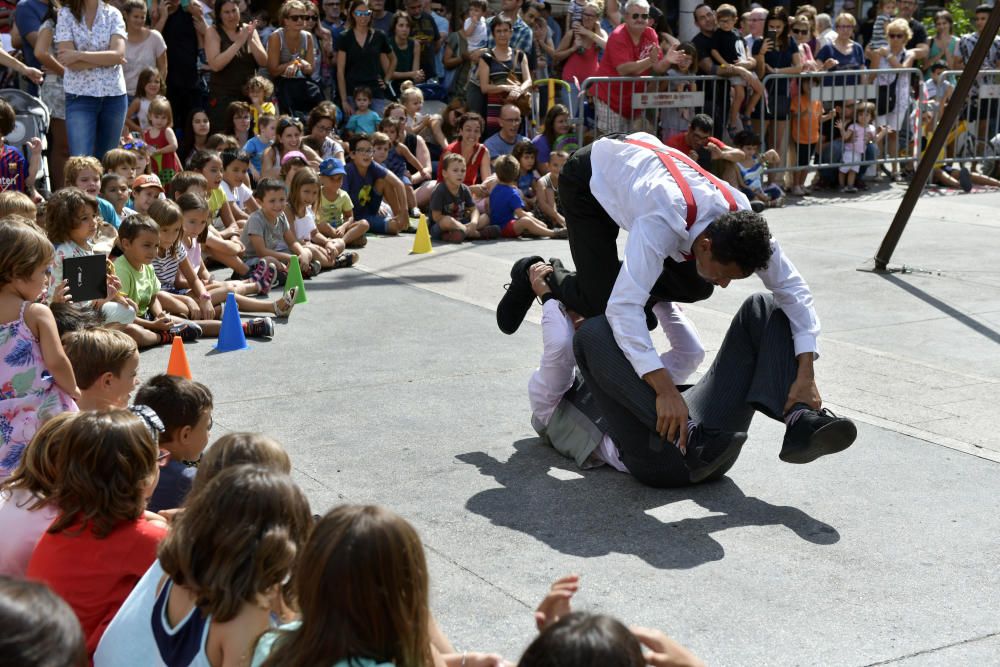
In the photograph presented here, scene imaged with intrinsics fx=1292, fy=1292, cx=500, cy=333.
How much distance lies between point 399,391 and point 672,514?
2.09 metres

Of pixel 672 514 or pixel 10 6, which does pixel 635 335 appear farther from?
pixel 10 6

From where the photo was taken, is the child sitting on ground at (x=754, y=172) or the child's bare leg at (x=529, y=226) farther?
the child sitting on ground at (x=754, y=172)

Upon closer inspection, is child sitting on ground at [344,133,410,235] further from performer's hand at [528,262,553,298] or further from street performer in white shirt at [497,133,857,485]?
street performer in white shirt at [497,133,857,485]

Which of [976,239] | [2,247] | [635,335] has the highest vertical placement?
[2,247]

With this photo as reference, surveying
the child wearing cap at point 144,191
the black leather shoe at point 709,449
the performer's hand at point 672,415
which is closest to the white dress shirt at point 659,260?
the performer's hand at point 672,415

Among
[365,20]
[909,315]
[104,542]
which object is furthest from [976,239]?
[104,542]

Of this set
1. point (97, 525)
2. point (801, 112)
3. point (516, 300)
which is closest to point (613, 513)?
point (516, 300)

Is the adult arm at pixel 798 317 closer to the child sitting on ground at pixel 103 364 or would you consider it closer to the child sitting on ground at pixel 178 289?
the child sitting on ground at pixel 103 364

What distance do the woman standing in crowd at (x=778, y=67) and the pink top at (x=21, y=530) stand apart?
12.1 m

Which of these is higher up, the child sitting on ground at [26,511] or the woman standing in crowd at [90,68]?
the woman standing in crowd at [90,68]

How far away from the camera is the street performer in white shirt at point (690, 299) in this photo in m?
4.93

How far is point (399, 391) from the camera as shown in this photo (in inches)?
265

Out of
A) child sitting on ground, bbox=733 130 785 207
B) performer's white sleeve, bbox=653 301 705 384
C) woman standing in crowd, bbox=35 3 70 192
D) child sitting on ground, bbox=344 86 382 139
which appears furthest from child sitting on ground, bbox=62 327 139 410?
child sitting on ground, bbox=733 130 785 207

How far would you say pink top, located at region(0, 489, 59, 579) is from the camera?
3.56m
